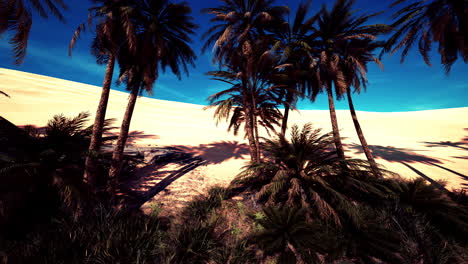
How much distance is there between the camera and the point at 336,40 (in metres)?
7.51

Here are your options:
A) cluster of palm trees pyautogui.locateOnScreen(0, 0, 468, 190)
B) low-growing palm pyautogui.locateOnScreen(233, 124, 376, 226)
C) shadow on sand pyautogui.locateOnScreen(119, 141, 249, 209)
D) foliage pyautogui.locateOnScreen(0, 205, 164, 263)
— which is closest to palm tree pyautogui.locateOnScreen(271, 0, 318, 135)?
cluster of palm trees pyautogui.locateOnScreen(0, 0, 468, 190)

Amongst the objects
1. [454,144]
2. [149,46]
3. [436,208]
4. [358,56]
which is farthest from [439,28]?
[454,144]

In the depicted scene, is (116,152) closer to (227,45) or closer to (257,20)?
(227,45)

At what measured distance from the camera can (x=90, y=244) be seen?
319 cm

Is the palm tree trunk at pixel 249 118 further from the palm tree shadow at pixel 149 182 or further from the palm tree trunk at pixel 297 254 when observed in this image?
the palm tree trunk at pixel 297 254

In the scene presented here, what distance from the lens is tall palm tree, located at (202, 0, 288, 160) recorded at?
709 centimetres

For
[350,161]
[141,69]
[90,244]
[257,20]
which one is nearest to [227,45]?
[257,20]

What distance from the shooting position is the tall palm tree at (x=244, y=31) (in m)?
7.09

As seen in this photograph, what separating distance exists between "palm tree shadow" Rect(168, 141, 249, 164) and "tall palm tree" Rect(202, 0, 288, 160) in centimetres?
329

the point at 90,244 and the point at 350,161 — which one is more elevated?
the point at 350,161

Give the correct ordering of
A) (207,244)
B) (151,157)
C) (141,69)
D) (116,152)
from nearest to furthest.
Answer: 1. (207,244)
2. (116,152)
3. (141,69)
4. (151,157)

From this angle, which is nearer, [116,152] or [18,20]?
[18,20]

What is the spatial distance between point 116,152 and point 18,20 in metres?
4.53

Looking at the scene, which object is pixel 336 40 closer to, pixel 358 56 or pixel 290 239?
pixel 358 56
